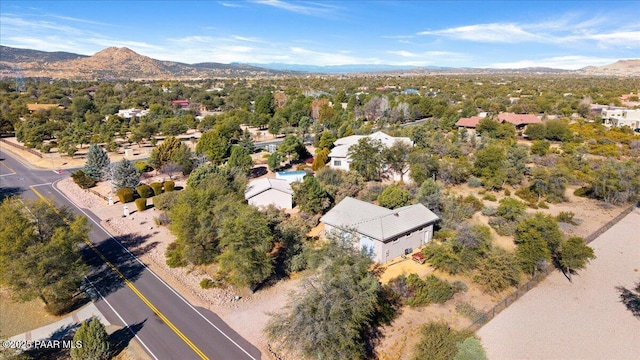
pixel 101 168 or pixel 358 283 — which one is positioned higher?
pixel 358 283

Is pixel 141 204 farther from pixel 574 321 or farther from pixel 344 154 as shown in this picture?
pixel 574 321

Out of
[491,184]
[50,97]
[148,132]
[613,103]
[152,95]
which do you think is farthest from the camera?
[152,95]

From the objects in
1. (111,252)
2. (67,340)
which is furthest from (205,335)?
(111,252)

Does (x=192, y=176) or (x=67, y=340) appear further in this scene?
(x=192, y=176)

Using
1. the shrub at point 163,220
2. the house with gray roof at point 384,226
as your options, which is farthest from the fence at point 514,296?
the shrub at point 163,220

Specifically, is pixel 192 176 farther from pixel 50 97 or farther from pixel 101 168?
pixel 50 97

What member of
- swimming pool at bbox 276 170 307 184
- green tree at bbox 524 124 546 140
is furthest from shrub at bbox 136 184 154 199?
green tree at bbox 524 124 546 140

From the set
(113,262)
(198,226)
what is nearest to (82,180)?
(113,262)
